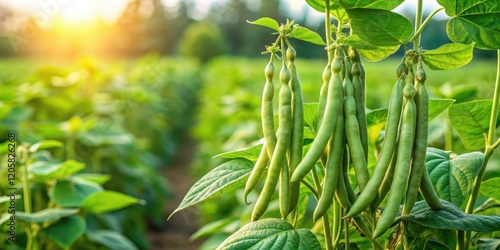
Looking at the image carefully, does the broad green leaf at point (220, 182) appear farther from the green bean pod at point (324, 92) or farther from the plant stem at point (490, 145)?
the plant stem at point (490, 145)

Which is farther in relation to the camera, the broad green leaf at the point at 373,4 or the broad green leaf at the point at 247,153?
the broad green leaf at the point at 247,153

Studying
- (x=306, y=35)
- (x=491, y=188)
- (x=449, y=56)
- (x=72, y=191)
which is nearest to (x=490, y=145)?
(x=491, y=188)

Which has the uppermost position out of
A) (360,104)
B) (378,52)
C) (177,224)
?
(378,52)

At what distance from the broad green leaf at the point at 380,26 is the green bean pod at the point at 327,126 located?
86mm

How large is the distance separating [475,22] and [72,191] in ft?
5.30

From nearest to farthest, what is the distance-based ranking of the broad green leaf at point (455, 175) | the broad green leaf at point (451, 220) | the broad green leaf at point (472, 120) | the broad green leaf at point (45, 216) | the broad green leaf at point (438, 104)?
the broad green leaf at point (451, 220)
the broad green leaf at point (455, 175)
the broad green leaf at point (438, 104)
the broad green leaf at point (472, 120)
the broad green leaf at point (45, 216)

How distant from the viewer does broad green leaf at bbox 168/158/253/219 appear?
3.84ft

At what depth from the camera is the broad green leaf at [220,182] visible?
117cm

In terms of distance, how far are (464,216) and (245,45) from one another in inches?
2100

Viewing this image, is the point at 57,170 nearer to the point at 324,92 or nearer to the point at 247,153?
the point at 247,153

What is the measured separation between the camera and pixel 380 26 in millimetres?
1078

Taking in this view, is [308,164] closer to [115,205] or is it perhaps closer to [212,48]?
[115,205]

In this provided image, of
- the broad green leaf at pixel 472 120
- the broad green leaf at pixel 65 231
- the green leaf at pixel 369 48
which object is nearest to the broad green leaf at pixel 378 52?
the green leaf at pixel 369 48

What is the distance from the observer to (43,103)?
455cm
